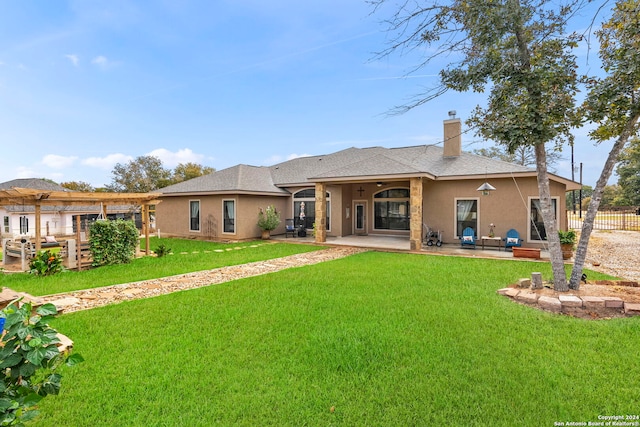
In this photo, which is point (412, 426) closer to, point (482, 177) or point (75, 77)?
point (482, 177)

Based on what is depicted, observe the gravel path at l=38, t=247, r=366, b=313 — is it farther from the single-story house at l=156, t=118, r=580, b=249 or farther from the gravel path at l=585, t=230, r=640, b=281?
the gravel path at l=585, t=230, r=640, b=281

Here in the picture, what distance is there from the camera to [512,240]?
11.8 m

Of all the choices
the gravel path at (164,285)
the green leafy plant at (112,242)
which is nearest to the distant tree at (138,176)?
the green leafy plant at (112,242)

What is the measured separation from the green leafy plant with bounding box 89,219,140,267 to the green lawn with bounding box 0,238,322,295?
1.22 feet

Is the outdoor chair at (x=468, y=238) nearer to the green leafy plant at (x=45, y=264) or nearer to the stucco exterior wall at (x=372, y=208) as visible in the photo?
the stucco exterior wall at (x=372, y=208)

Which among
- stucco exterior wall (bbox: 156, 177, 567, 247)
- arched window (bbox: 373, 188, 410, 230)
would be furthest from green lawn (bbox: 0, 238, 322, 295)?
arched window (bbox: 373, 188, 410, 230)

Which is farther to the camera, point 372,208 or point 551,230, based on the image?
point 372,208

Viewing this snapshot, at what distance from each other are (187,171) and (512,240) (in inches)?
1335

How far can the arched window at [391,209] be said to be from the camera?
15922 mm

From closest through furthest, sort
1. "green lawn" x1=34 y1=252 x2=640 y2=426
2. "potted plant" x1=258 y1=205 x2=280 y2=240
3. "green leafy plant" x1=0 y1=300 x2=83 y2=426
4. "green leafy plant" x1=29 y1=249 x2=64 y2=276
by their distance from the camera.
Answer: "green leafy plant" x1=0 y1=300 x2=83 y2=426
"green lawn" x1=34 y1=252 x2=640 y2=426
"green leafy plant" x1=29 y1=249 x2=64 y2=276
"potted plant" x1=258 y1=205 x2=280 y2=240

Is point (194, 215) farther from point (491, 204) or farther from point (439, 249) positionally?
point (491, 204)

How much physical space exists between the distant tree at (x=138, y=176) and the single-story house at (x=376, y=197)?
63.6 feet

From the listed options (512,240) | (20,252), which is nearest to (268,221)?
(20,252)

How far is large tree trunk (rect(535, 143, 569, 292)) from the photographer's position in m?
5.90
